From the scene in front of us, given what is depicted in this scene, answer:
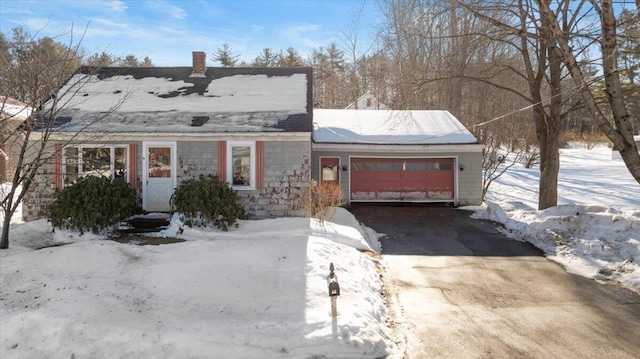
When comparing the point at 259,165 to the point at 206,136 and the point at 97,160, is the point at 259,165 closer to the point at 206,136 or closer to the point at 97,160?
the point at 206,136

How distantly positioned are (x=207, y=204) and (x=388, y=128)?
988cm

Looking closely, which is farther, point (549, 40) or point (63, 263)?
point (549, 40)

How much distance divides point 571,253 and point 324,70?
3806 cm

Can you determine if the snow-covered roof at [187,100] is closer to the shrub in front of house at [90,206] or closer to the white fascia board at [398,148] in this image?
the shrub in front of house at [90,206]

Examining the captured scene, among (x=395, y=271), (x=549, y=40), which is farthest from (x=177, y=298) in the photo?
(x=549, y=40)

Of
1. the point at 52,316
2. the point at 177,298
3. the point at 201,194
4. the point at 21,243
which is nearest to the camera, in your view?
the point at 52,316

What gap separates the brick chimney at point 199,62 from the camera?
14.5 meters

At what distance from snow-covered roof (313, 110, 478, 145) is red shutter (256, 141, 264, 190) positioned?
15.5 feet

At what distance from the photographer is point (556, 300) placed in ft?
20.9

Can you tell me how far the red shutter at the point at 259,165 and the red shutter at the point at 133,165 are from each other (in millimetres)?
3492

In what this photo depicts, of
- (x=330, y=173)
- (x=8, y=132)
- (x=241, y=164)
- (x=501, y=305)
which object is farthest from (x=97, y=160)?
(x=501, y=305)

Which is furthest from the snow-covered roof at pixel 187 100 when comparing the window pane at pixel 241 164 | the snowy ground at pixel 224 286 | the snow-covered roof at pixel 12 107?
the snowy ground at pixel 224 286

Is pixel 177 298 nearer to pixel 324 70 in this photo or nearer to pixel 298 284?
pixel 298 284

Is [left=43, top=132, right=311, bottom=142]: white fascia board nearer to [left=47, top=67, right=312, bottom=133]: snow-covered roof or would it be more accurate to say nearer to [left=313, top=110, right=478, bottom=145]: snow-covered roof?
[left=47, top=67, right=312, bottom=133]: snow-covered roof
